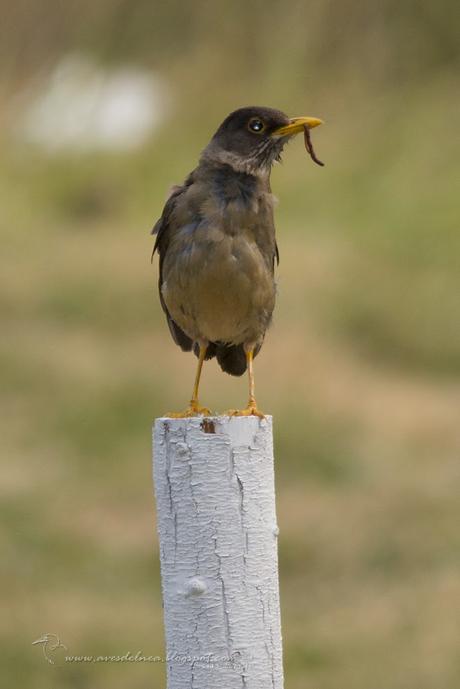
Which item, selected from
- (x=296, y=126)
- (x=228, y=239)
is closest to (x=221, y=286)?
(x=228, y=239)

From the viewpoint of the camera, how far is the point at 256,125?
546cm

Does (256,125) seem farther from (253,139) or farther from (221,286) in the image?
(221,286)

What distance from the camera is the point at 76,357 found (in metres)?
12.8

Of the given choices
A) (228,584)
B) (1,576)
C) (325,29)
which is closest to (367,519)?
(1,576)

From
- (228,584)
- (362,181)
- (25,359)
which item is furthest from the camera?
(362,181)

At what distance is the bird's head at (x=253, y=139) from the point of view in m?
5.43

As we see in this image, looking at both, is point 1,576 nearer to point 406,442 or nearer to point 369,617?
point 369,617

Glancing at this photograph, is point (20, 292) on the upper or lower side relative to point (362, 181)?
lower

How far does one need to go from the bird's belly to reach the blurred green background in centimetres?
266

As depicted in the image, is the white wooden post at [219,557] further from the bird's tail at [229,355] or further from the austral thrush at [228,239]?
the bird's tail at [229,355]

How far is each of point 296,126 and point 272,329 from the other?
2023mm

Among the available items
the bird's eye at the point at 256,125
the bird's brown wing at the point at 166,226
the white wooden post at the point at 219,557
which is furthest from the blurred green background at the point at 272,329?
the white wooden post at the point at 219,557

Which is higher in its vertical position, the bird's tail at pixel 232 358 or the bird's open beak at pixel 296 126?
the bird's open beak at pixel 296 126

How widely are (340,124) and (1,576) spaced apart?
28.7 feet
